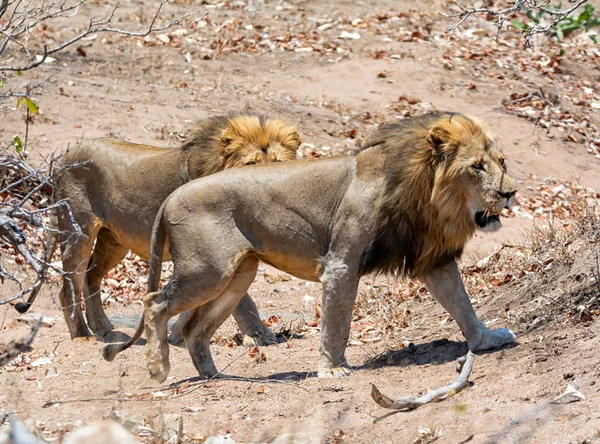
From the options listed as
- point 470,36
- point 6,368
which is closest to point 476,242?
point 6,368

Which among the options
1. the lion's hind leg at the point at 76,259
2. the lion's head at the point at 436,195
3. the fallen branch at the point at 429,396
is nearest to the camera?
the fallen branch at the point at 429,396

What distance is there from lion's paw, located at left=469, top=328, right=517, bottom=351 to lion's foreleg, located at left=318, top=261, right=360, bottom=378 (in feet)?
2.56

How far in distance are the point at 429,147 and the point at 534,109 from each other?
8596 mm

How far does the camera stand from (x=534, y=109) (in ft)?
47.4

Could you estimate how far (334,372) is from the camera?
6.35 metres

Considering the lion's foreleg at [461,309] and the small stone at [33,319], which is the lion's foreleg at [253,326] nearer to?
the small stone at [33,319]

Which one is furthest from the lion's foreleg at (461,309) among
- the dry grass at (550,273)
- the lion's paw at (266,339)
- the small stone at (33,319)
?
the small stone at (33,319)

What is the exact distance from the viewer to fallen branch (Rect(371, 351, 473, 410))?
17.2ft

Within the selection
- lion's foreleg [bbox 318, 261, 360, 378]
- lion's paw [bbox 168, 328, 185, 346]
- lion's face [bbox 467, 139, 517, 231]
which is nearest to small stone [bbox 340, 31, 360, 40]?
lion's paw [bbox 168, 328, 185, 346]

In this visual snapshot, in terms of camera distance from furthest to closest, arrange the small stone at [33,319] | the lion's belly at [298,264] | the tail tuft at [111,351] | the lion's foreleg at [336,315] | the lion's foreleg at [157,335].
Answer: the small stone at [33,319], the tail tuft at [111,351], the lion's foreleg at [157,335], the lion's belly at [298,264], the lion's foreleg at [336,315]

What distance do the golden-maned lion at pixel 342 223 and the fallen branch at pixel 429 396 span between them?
2.24ft

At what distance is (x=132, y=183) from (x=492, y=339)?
3.17 metres

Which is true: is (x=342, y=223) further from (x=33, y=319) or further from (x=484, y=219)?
(x=33, y=319)

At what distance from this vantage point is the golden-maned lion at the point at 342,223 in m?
6.26
